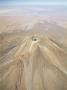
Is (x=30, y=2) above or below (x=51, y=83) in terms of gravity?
above

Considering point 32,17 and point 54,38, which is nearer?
point 54,38

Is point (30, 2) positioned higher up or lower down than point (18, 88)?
higher up

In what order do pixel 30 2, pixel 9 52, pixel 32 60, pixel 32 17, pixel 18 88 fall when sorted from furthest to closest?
pixel 30 2, pixel 32 17, pixel 9 52, pixel 32 60, pixel 18 88

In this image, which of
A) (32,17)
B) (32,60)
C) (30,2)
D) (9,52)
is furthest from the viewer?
(30,2)

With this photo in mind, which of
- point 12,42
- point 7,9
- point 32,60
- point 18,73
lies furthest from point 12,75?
point 7,9

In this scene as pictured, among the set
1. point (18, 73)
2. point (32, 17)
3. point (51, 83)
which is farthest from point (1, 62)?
point (32, 17)

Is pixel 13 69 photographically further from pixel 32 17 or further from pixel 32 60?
pixel 32 17

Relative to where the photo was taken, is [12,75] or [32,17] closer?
[12,75]

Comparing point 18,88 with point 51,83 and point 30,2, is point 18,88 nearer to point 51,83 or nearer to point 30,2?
point 51,83

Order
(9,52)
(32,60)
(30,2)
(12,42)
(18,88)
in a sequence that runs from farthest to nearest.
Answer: (30,2), (12,42), (9,52), (32,60), (18,88)

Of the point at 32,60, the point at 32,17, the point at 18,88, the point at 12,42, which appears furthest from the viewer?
the point at 32,17
